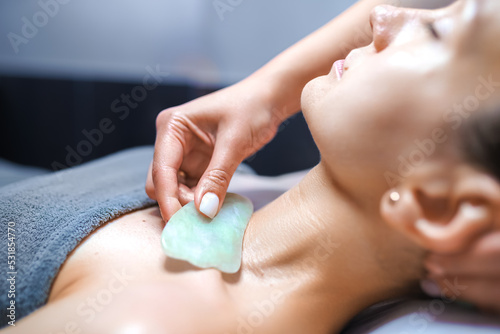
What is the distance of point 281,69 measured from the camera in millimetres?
963

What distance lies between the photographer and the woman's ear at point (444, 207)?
1.77ft

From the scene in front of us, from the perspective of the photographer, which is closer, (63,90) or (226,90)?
(226,90)

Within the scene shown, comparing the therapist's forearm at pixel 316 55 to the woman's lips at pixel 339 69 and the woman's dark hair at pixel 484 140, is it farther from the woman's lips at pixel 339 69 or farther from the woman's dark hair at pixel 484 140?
the woman's dark hair at pixel 484 140

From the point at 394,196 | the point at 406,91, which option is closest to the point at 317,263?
the point at 394,196

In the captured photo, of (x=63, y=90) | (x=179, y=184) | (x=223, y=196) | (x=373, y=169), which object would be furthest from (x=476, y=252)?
(x=63, y=90)

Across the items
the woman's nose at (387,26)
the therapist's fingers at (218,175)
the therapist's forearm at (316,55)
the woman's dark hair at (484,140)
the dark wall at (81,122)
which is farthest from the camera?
the dark wall at (81,122)

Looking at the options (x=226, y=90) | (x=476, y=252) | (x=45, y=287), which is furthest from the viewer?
(x=226, y=90)

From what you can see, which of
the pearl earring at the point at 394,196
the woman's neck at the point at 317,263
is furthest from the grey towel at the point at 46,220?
the pearl earring at the point at 394,196

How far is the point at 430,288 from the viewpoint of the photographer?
68 centimetres

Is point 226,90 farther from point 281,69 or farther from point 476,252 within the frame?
point 476,252

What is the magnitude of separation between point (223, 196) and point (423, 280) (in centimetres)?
37

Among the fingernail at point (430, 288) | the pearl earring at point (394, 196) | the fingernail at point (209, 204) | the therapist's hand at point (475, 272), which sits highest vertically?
the pearl earring at point (394, 196)

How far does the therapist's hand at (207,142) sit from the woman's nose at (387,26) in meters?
0.33

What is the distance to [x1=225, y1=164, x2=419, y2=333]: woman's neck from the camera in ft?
2.18
